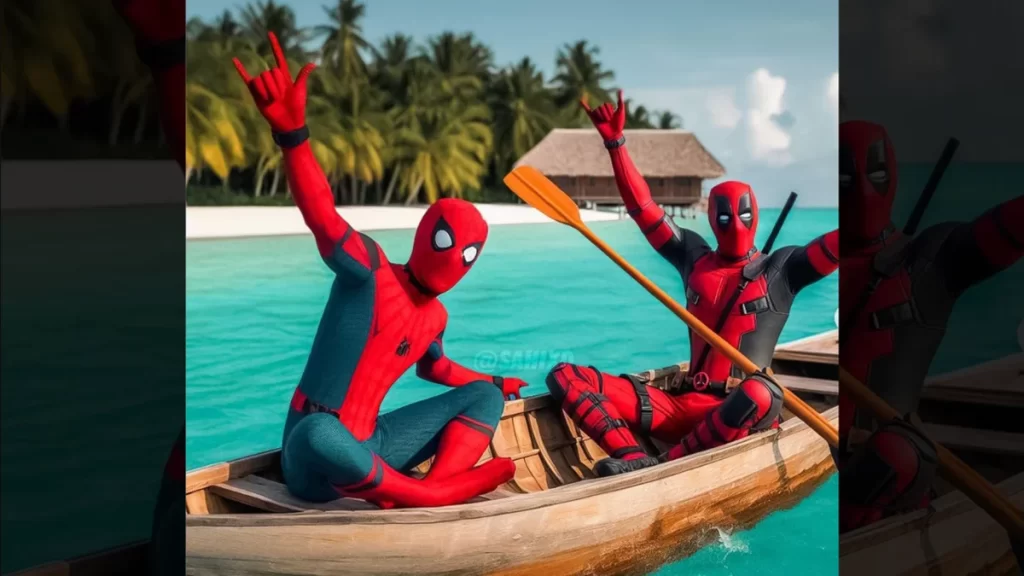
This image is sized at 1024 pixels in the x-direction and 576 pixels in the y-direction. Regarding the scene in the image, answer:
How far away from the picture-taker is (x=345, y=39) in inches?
579

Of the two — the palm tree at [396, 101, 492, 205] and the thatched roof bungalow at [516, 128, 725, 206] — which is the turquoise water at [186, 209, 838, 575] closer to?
the thatched roof bungalow at [516, 128, 725, 206]

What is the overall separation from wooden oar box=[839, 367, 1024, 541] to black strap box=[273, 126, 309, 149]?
3.60 feet

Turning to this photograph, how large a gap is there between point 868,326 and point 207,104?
1189 cm

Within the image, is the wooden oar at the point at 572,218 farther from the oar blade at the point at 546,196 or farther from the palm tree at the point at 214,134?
the palm tree at the point at 214,134

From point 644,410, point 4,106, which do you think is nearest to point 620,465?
point 644,410

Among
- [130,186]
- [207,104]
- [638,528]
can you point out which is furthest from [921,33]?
[207,104]

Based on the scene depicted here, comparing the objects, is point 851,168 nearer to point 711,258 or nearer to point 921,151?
point 921,151

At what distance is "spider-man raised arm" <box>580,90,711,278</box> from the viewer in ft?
8.41

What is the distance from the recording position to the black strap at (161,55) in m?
0.94

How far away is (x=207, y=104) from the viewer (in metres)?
12.0

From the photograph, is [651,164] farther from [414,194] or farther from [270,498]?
[270,498]

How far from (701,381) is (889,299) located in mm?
1784

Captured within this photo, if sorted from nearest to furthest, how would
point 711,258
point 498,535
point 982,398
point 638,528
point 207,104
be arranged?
1. point 982,398
2. point 498,535
3. point 638,528
4. point 711,258
5. point 207,104

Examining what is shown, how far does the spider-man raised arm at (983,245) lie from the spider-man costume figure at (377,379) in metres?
1.14
